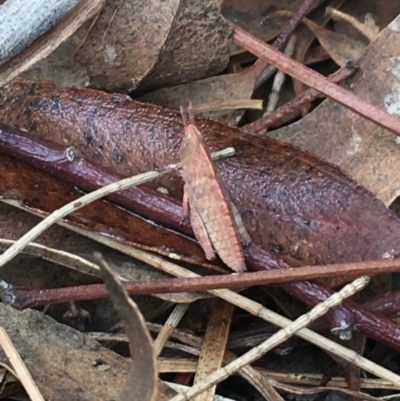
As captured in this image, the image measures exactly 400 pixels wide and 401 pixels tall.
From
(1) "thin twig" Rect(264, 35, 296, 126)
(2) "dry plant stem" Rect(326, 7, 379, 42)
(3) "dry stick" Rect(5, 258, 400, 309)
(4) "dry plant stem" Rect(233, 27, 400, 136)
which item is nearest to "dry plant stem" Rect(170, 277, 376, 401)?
(3) "dry stick" Rect(5, 258, 400, 309)

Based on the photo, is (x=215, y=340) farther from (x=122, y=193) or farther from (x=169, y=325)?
(x=122, y=193)

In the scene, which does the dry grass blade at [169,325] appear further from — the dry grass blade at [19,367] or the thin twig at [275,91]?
the thin twig at [275,91]

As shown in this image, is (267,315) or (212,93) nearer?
(267,315)

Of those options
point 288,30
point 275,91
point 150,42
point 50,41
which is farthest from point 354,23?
point 50,41

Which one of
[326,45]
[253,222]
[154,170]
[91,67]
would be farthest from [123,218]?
[326,45]

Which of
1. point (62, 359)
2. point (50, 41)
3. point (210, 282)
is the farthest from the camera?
point (50, 41)
